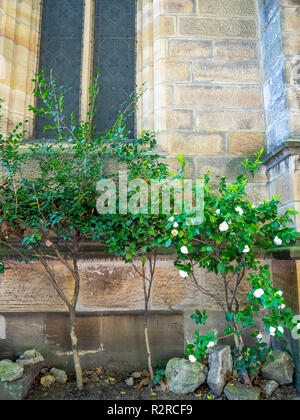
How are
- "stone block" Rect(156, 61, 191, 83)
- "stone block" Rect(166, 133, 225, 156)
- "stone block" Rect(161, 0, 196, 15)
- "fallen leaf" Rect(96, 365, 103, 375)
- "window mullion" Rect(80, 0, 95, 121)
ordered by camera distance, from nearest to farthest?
"fallen leaf" Rect(96, 365, 103, 375), "stone block" Rect(166, 133, 225, 156), "stone block" Rect(156, 61, 191, 83), "stone block" Rect(161, 0, 196, 15), "window mullion" Rect(80, 0, 95, 121)

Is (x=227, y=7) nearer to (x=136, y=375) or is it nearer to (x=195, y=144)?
(x=195, y=144)

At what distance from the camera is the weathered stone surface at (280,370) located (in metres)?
2.18

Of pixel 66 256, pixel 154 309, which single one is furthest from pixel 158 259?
pixel 66 256

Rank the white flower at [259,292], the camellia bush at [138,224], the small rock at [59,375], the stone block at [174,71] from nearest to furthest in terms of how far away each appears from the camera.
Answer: the white flower at [259,292], the camellia bush at [138,224], the small rock at [59,375], the stone block at [174,71]

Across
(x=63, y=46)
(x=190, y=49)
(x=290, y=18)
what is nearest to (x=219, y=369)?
(x=190, y=49)

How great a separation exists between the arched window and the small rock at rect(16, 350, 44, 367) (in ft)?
7.40

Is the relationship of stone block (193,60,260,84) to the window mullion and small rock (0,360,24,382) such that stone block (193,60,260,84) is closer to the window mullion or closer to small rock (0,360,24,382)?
the window mullion

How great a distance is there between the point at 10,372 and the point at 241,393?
1640 millimetres

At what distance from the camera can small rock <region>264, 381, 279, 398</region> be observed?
2.04 m

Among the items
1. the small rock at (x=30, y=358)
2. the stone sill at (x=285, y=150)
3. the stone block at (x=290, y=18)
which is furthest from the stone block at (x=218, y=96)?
the small rock at (x=30, y=358)

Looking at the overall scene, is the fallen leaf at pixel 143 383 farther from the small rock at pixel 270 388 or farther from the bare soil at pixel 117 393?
the small rock at pixel 270 388

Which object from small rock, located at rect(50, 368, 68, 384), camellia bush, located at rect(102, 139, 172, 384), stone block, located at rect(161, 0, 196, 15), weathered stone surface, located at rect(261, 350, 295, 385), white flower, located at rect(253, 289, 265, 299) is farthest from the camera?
stone block, located at rect(161, 0, 196, 15)

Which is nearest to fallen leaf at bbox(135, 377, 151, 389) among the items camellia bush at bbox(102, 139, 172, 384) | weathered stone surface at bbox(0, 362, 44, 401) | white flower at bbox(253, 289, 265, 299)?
weathered stone surface at bbox(0, 362, 44, 401)

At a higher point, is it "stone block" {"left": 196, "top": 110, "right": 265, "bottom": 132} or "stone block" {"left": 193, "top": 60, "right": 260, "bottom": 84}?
"stone block" {"left": 193, "top": 60, "right": 260, "bottom": 84}
